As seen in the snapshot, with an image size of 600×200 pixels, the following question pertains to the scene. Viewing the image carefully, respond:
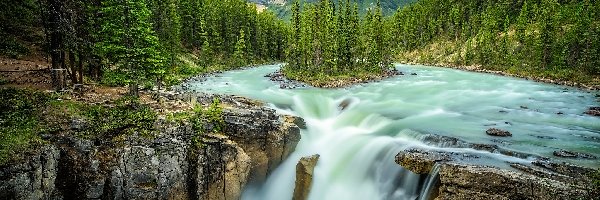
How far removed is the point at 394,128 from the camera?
2466 centimetres

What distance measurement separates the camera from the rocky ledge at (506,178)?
46.1 ft

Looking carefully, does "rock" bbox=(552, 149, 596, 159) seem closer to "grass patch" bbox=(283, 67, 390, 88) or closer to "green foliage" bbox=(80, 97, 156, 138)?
"green foliage" bbox=(80, 97, 156, 138)

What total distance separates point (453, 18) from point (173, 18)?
251ft

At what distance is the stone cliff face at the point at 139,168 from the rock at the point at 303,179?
2744 mm

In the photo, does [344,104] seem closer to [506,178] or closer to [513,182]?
[506,178]

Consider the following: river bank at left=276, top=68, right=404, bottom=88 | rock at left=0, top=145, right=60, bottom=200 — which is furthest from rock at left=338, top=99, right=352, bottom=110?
rock at left=0, top=145, right=60, bottom=200

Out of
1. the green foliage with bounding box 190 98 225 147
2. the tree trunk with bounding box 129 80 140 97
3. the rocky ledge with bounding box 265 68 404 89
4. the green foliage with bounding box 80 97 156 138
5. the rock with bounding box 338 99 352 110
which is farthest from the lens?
the rocky ledge with bounding box 265 68 404 89

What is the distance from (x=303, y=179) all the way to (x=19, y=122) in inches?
505

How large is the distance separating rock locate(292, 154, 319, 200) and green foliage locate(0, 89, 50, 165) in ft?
38.2

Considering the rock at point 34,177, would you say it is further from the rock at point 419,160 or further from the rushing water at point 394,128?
the rock at point 419,160

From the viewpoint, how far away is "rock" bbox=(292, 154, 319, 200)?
20484mm

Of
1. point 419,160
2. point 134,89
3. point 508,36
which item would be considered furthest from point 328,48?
point 508,36

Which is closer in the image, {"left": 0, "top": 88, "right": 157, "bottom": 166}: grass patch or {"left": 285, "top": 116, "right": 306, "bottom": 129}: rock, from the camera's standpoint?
{"left": 0, "top": 88, "right": 157, "bottom": 166}: grass patch

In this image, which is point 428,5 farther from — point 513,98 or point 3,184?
point 3,184
